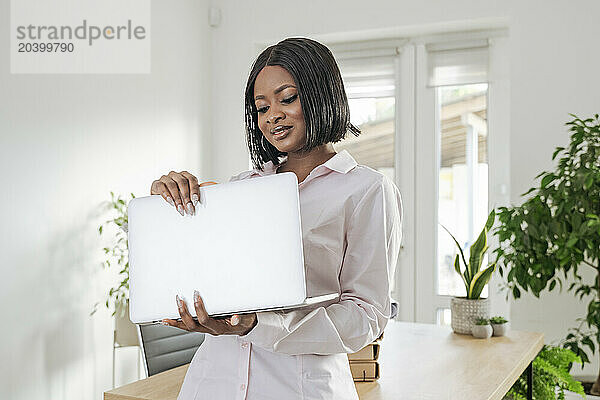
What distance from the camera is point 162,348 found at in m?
2.21

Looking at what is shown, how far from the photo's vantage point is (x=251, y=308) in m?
0.90

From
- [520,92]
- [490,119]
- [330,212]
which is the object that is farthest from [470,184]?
[330,212]

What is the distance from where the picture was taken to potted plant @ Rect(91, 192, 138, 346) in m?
3.09

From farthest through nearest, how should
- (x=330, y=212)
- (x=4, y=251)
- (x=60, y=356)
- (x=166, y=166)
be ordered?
1. (x=166, y=166)
2. (x=60, y=356)
3. (x=4, y=251)
4. (x=330, y=212)

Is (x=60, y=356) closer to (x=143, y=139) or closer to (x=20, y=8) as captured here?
(x=143, y=139)

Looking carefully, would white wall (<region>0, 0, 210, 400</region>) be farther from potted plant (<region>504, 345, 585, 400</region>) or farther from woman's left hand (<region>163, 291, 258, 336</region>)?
woman's left hand (<region>163, 291, 258, 336</region>)

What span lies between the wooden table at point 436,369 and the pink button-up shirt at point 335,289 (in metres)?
0.53

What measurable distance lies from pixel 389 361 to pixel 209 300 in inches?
44.4

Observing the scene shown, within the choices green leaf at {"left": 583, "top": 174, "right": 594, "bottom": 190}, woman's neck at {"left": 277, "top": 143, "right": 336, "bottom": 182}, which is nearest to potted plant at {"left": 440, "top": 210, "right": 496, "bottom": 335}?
green leaf at {"left": 583, "top": 174, "right": 594, "bottom": 190}

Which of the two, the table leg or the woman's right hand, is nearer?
the woman's right hand

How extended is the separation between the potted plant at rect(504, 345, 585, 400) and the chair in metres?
1.12

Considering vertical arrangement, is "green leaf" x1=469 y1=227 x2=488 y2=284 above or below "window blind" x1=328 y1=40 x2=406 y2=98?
below

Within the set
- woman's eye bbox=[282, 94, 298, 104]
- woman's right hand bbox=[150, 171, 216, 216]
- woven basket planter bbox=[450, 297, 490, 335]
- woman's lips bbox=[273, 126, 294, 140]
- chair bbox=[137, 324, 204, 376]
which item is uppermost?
woman's eye bbox=[282, 94, 298, 104]

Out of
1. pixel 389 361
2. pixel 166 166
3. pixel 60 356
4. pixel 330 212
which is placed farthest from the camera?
pixel 166 166
